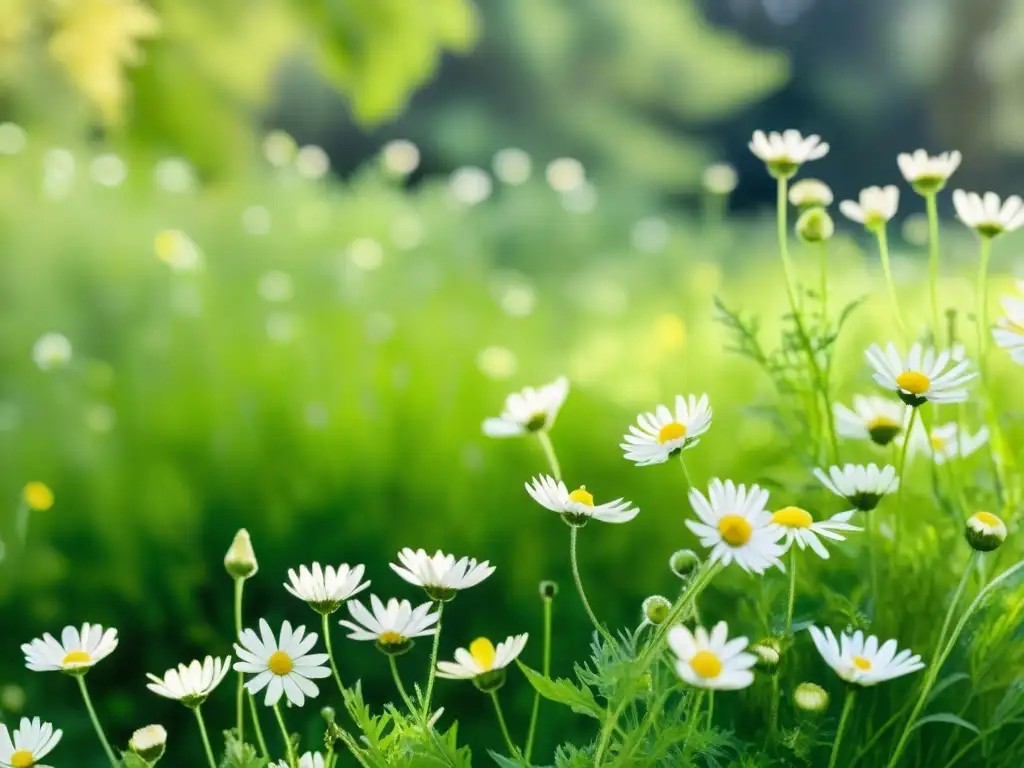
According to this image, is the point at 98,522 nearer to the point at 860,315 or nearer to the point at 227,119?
the point at 227,119

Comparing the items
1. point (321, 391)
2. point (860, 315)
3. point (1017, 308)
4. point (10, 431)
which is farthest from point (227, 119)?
point (860, 315)

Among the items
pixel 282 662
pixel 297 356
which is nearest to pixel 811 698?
pixel 282 662

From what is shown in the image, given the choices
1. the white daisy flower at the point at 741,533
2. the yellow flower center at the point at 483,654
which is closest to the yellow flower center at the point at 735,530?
Answer: the white daisy flower at the point at 741,533

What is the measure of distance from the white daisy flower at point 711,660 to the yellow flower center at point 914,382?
11.0 inches

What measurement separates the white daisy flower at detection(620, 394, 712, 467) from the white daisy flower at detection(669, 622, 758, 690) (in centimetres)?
15

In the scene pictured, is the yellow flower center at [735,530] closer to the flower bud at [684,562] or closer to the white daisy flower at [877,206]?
the flower bud at [684,562]

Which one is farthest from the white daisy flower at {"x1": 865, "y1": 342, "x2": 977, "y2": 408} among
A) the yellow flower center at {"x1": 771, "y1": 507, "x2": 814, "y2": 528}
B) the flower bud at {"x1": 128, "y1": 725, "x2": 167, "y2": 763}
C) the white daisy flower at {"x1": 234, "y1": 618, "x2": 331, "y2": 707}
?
the flower bud at {"x1": 128, "y1": 725, "x2": 167, "y2": 763}

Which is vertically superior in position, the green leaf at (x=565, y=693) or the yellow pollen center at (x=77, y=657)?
the yellow pollen center at (x=77, y=657)

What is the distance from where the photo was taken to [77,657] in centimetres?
80

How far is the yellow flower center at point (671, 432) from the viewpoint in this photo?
2.74ft

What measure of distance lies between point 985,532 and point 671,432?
245 millimetres

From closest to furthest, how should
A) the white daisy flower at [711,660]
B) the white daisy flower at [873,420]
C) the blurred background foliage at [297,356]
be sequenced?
the white daisy flower at [711,660] → the white daisy flower at [873,420] → the blurred background foliage at [297,356]

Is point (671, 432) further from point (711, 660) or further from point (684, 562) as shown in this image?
point (711, 660)

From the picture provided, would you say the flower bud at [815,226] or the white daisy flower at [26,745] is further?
the flower bud at [815,226]
